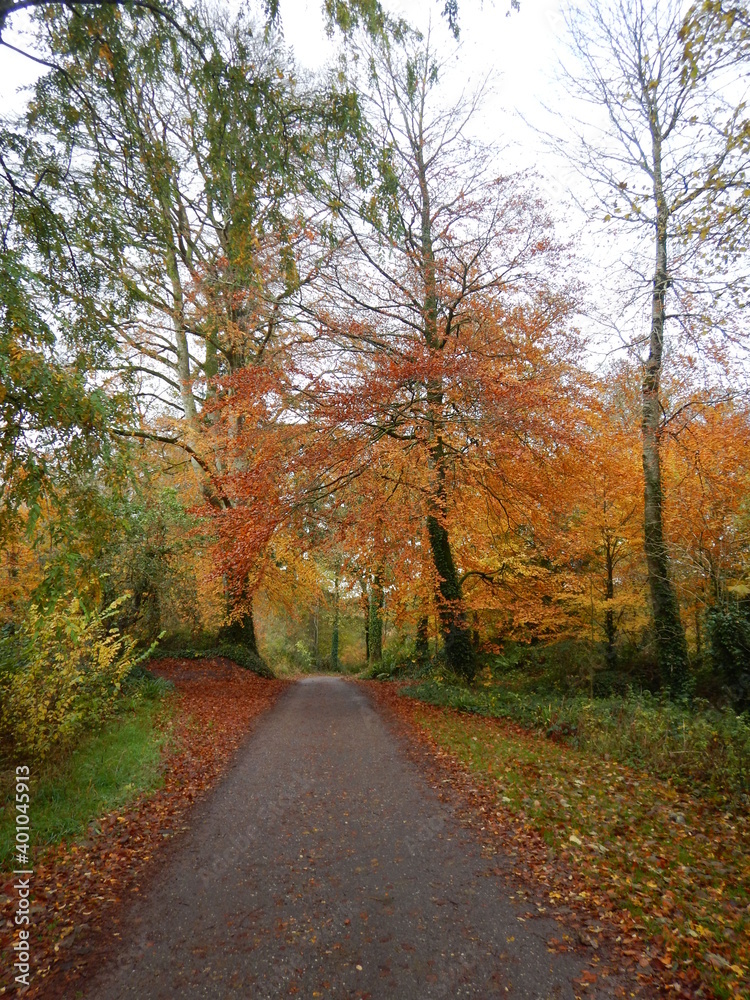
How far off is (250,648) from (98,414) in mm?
14573

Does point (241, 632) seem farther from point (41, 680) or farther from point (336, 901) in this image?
point (336, 901)

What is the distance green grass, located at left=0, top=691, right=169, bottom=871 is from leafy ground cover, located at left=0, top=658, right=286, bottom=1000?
61mm

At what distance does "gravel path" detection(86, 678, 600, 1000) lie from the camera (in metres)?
3.04

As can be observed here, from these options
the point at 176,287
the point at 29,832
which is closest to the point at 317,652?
the point at 176,287

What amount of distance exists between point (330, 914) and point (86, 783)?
3.46 meters

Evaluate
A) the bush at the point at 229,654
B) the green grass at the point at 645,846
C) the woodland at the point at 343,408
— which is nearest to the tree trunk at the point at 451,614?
the woodland at the point at 343,408

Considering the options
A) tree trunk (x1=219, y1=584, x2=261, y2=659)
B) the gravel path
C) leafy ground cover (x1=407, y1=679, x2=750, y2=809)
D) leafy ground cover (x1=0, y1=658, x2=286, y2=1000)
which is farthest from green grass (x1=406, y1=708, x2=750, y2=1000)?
tree trunk (x1=219, y1=584, x2=261, y2=659)

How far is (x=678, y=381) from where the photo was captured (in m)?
11.1

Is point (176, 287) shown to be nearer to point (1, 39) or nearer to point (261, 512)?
point (261, 512)

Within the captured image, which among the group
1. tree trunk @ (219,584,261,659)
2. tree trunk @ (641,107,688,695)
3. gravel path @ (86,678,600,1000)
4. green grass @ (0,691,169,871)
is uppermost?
tree trunk @ (641,107,688,695)

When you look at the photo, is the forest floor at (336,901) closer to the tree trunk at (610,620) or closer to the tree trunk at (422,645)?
the tree trunk at (610,620)

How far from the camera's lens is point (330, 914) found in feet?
12.3

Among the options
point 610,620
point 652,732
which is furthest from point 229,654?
point 652,732

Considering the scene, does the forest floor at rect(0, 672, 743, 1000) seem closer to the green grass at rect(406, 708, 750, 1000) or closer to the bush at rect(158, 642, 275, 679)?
the green grass at rect(406, 708, 750, 1000)
